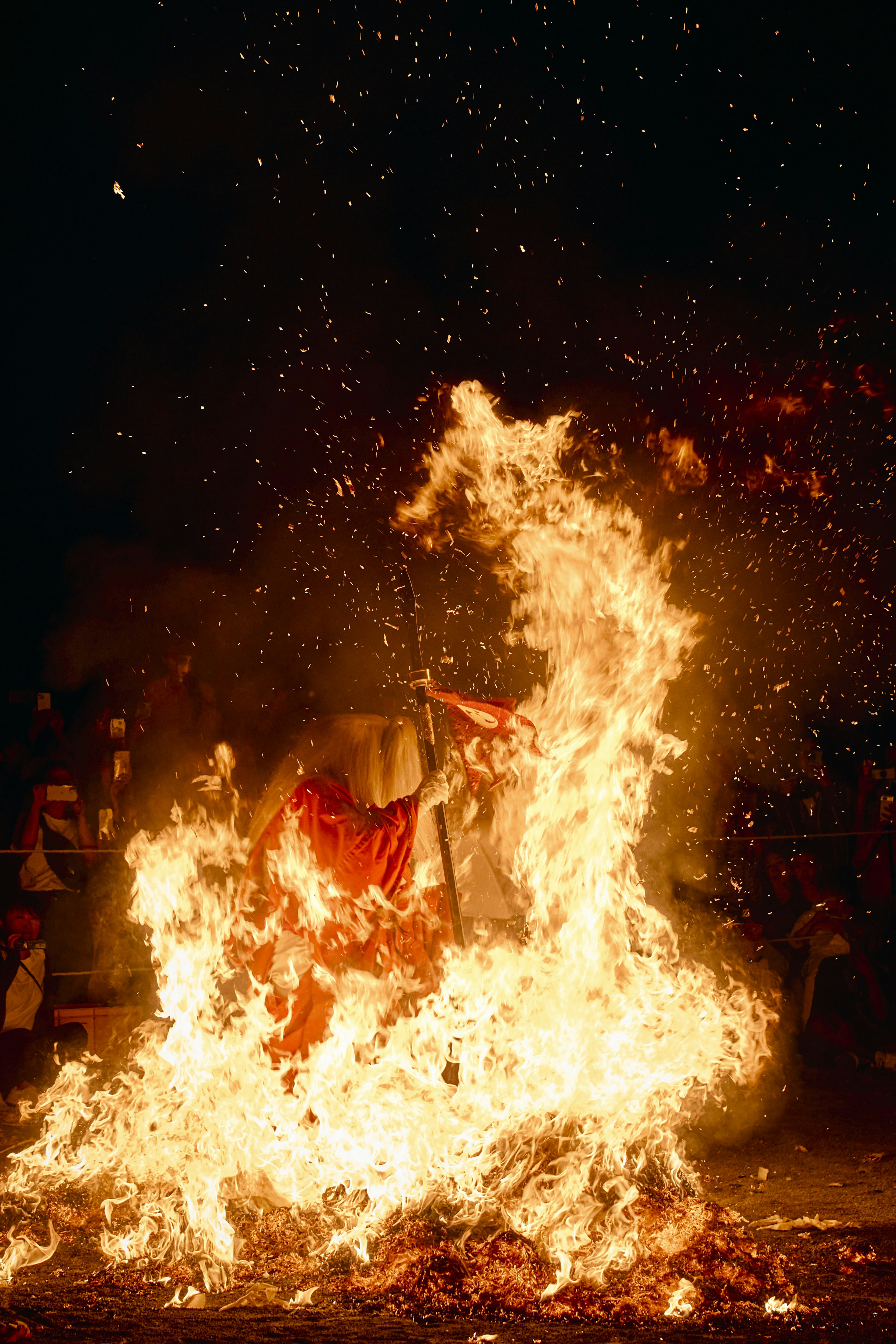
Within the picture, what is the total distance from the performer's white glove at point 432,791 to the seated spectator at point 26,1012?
351 cm

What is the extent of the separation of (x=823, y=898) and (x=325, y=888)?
4923 millimetres

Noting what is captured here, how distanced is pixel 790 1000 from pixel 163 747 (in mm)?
5133

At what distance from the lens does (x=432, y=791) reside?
4578 millimetres

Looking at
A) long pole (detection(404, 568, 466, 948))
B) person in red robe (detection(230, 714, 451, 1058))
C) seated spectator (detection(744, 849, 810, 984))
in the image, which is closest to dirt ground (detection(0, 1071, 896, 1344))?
person in red robe (detection(230, 714, 451, 1058))

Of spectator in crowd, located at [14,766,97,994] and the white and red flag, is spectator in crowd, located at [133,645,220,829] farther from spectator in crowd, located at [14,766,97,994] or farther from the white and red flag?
the white and red flag

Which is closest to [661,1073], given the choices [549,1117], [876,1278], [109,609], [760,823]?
[549,1117]

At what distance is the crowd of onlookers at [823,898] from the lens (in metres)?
7.28

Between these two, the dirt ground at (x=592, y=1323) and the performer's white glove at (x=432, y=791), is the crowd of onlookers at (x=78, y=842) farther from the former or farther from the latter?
the performer's white glove at (x=432, y=791)

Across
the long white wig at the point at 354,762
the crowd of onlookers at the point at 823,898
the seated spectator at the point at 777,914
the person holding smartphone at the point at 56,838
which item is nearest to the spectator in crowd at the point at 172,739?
the person holding smartphone at the point at 56,838

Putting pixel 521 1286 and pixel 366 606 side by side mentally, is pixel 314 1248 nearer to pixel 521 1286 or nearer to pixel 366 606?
pixel 521 1286

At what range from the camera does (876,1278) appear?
3471 millimetres

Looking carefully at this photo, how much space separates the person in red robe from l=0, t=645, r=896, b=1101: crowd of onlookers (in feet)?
9.18

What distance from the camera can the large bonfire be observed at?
13.1 ft

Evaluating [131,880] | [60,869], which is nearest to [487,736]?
[131,880]
